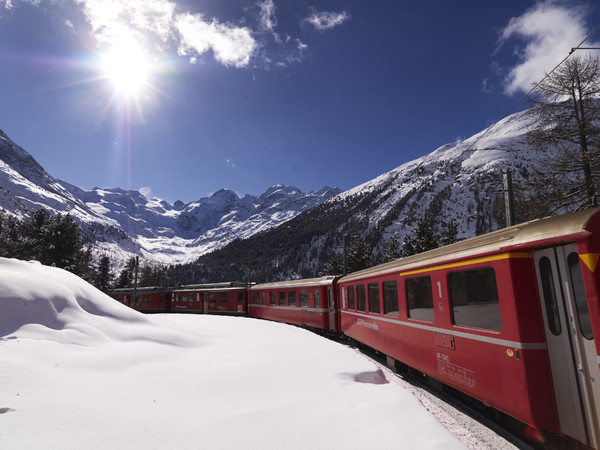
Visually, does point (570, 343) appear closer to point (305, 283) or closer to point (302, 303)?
point (305, 283)

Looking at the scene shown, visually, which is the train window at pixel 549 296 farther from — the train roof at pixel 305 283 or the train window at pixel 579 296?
the train roof at pixel 305 283

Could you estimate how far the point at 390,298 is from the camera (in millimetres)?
9023

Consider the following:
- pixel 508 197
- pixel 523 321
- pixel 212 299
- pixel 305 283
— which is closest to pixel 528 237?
pixel 523 321

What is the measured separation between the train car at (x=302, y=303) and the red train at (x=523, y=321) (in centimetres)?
907

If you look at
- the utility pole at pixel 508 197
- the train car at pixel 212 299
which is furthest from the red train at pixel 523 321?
the train car at pixel 212 299

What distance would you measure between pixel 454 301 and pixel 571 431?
7.65ft

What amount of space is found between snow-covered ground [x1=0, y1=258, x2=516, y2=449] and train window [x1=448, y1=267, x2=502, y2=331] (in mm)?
1655

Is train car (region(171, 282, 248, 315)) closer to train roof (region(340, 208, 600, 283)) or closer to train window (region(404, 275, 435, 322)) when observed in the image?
train window (region(404, 275, 435, 322))

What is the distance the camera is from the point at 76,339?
8125 millimetres

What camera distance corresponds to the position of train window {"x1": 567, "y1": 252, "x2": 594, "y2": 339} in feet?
12.8

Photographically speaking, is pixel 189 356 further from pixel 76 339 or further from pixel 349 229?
pixel 349 229

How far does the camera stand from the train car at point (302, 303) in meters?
16.6

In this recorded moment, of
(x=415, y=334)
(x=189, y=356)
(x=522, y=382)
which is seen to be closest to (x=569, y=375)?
(x=522, y=382)

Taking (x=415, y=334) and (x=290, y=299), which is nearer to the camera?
(x=415, y=334)
